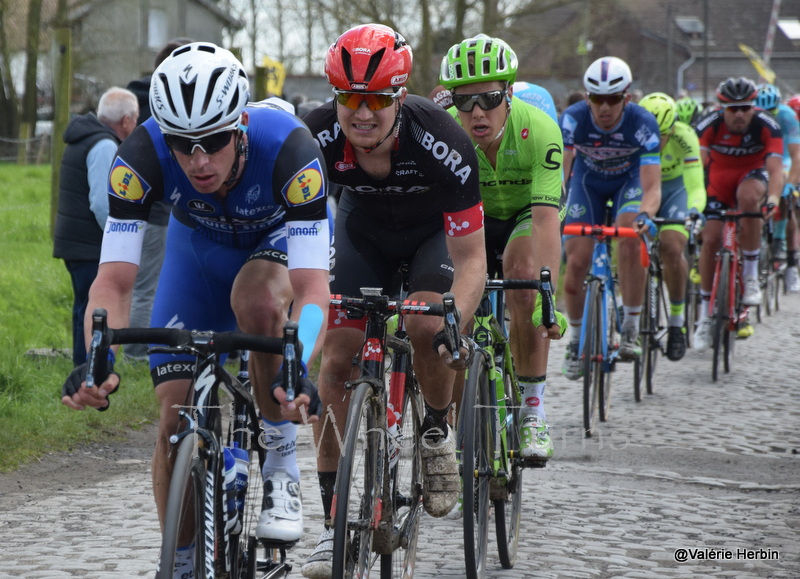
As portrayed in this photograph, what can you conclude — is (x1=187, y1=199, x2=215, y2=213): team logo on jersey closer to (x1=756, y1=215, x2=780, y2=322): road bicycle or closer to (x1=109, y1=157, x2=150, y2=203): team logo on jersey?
(x1=109, y1=157, x2=150, y2=203): team logo on jersey

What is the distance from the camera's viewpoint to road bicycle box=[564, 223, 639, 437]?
778 cm

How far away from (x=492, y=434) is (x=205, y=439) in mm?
1967

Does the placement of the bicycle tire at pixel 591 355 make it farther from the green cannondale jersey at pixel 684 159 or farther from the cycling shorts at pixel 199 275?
the cycling shorts at pixel 199 275

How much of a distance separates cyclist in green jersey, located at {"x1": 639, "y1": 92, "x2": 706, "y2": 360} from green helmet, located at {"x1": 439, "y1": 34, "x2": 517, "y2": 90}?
4405 millimetres

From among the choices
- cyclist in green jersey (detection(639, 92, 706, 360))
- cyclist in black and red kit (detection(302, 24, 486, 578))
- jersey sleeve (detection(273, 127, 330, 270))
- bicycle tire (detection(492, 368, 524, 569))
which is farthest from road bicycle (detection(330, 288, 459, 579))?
cyclist in green jersey (detection(639, 92, 706, 360))

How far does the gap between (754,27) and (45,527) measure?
76.4 meters

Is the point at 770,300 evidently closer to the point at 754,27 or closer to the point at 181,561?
the point at 181,561

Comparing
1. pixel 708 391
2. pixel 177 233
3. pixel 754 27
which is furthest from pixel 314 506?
pixel 754 27

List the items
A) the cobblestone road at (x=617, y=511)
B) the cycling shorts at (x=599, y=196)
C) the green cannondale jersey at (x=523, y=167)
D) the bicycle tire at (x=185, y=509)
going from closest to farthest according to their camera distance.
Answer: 1. the bicycle tire at (x=185, y=509)
2. the cobblestone road at (x=617, y=511)
3. the green cannondale jersey at (x=523, y=167)
4. the cycling shorts at (x=599, y=196)

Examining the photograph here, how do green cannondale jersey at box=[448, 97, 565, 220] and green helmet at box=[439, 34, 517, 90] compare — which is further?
green cannondale jersey at box=[448, 97, 565, 220]

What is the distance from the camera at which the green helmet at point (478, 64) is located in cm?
557

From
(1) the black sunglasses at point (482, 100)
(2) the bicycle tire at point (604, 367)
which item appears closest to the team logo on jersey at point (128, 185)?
(1) the black sunglasses at point (482, 100)

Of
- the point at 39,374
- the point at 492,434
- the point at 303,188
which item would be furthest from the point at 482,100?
the point at 39,374

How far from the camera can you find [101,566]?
4.75 meters
